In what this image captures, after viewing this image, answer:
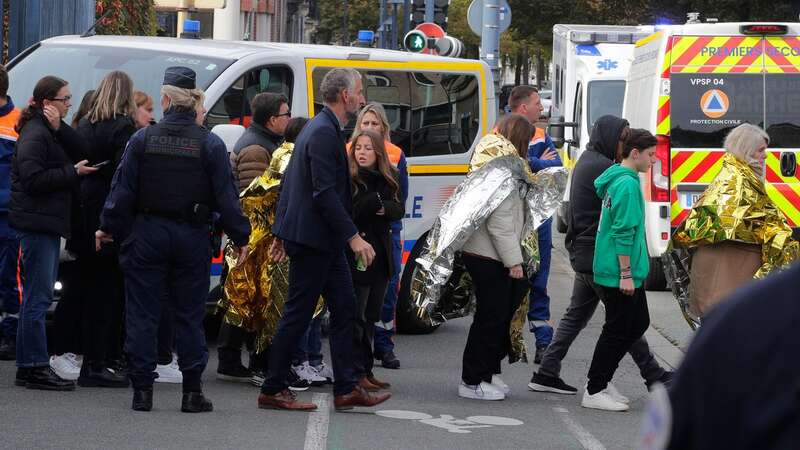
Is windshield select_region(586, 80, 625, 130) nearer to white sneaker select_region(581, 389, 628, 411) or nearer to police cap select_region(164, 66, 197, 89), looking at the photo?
white sneaker select_region(581, 389, 628, 411)

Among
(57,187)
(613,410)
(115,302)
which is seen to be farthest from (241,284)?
(613,410)

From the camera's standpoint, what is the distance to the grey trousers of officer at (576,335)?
25.6 ft

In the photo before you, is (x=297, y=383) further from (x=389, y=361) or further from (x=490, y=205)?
(x=490, y=205)

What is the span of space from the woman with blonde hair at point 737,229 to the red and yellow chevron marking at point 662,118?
17.0ft

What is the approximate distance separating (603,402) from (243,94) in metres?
3.06

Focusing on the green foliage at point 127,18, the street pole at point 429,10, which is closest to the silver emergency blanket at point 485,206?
the green foliage at point 127,18

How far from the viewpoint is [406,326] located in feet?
34.2

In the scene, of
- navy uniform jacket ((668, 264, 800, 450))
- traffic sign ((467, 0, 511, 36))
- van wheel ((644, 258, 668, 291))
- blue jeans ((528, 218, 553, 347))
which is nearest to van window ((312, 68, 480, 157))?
blue jeans ((528, 218, 553, 347))

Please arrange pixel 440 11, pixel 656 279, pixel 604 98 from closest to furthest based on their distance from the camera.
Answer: pixel 656 279 → pixel 604 98 → pixel 440 11

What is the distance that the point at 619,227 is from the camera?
725 cm

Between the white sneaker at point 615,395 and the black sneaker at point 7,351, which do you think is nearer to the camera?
the white sneaker at point 615,395

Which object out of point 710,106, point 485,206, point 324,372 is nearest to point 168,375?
point 324,372

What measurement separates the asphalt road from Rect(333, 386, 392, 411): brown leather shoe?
6 centimetres

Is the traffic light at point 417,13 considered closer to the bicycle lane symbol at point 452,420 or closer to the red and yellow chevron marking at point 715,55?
the red and yellow chevron marking at point 715,55
